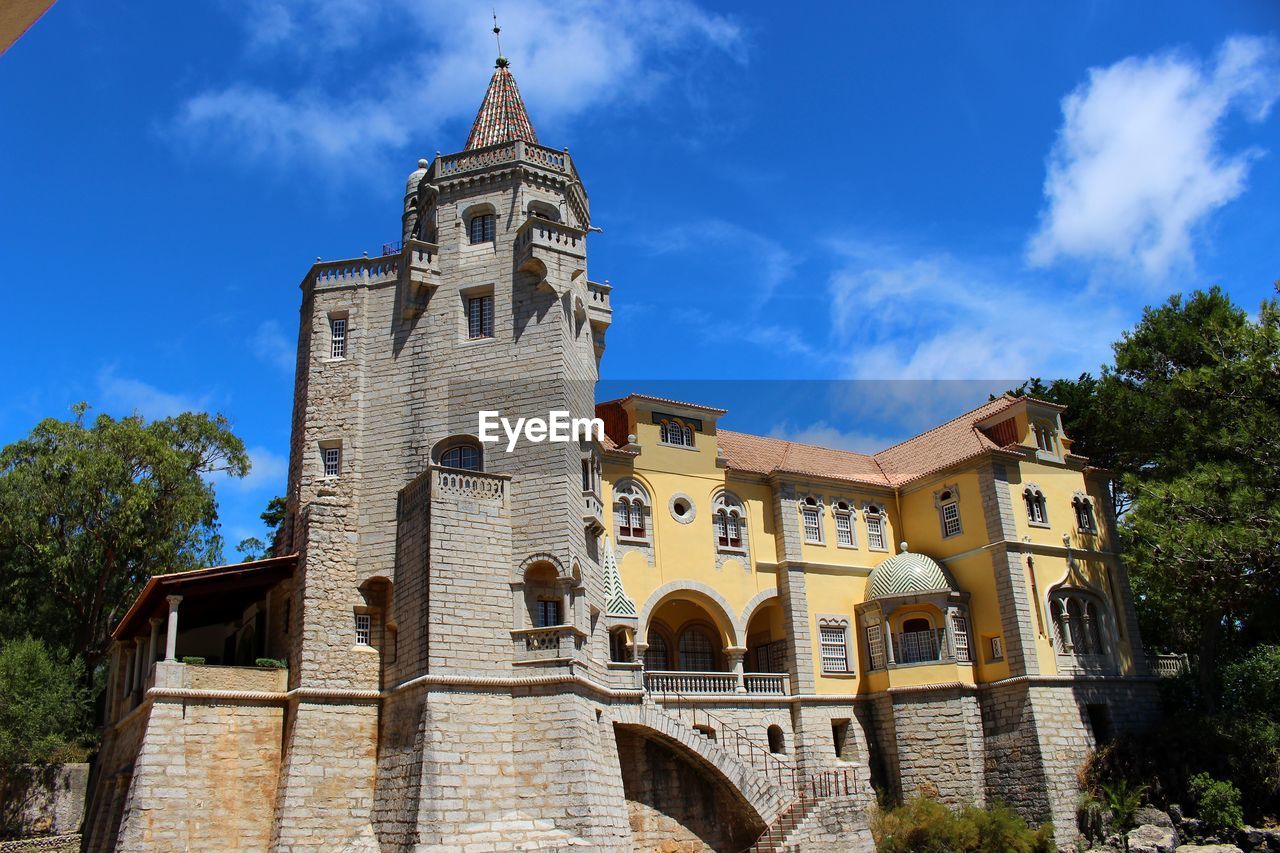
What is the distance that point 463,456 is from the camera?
27.6 m

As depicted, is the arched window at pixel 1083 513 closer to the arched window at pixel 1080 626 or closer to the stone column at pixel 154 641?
the arched window at pixel 1080 626

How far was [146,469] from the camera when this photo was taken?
3562cm

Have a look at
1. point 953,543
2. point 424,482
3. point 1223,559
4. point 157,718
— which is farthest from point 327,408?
point 1223,559

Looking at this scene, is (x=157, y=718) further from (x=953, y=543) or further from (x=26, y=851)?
(x=953, y=543)

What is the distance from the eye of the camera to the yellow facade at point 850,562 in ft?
105

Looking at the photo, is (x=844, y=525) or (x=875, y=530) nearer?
(x=844, y=525)

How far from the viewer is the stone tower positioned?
23.3m

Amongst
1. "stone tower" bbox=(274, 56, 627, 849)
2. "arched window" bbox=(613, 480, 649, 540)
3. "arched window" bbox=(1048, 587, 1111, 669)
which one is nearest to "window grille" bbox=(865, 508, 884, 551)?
"arched window" bbox=(1048, 587, 1111, 669)

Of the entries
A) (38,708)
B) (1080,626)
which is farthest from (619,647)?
(38,708)

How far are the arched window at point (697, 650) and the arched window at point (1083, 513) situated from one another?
1285 cm

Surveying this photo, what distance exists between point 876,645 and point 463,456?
47.7 feet

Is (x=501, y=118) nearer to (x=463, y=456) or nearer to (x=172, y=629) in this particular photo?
(x=463, y=456)

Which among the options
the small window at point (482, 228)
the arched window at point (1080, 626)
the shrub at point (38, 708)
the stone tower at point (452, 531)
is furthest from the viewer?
the arched window at point (1080, 626)

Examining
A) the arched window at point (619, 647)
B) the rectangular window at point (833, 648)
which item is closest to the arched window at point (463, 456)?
the arched window at point (619, 647)
